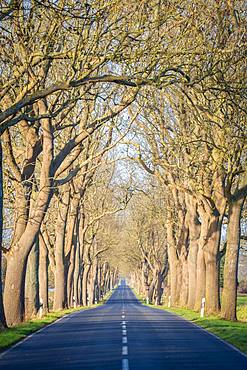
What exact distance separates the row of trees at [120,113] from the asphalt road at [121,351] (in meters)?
2.94

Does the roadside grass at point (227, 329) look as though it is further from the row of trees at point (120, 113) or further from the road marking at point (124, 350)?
the road marking at point (124, 350)

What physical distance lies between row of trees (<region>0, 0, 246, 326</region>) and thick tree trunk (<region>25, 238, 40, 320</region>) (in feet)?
0.23

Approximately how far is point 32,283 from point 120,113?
8233mm

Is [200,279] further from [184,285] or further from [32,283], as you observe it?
[32,283]

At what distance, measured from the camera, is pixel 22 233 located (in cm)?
2594

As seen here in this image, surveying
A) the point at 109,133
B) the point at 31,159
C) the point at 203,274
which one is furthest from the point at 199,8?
the point at 203,274

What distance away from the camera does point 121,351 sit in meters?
17.2

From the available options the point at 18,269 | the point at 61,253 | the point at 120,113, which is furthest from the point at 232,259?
the point at 61,253

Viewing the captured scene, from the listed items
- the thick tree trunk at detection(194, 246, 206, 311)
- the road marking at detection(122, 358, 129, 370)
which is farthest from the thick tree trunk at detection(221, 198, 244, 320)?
the road marking at detection(122, 358, 129, 370)

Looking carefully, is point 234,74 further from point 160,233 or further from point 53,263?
point 160,233

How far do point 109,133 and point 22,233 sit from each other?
9.90m

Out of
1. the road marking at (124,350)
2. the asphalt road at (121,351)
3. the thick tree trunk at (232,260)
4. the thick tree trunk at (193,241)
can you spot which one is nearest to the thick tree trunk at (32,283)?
the asphalt road at (121,351)

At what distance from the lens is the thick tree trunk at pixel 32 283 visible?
96.7 feet

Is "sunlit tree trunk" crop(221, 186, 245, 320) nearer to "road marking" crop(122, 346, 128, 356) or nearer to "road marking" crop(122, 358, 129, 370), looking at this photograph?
"road marking" crop(122, 346, 128, 356)
